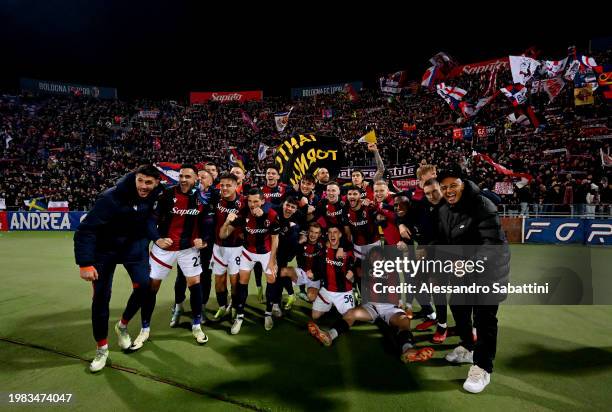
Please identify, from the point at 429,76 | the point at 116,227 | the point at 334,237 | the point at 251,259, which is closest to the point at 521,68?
the point at 429,76

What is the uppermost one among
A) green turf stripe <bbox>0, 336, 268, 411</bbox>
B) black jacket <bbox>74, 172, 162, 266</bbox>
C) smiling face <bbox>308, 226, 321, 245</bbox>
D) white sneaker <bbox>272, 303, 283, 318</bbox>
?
black jacket <bbox>74, 172, 162, 266</bbox>

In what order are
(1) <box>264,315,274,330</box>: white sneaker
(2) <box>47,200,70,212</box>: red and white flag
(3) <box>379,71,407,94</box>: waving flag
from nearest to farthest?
(1) <box>264,315,274,330</box>: white sneaker → (2) <box>47,200,70,212</box>: red and white flag → (3) <box>379,71,407,94</box>: waving flag

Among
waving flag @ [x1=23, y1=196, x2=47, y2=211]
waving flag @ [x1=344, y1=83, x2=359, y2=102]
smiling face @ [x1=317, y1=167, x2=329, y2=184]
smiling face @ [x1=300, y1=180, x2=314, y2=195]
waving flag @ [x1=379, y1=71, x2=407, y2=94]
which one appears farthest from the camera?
waving flag @ [x1=344, y1=83, x2=359, y2=102]

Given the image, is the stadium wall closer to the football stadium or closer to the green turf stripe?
the football stadium

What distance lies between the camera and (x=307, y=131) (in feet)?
117

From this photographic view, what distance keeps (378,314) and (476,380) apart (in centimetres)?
165

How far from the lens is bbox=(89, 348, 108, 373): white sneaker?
3670 mm

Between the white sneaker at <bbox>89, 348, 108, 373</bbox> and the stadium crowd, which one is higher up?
the stadium crowd

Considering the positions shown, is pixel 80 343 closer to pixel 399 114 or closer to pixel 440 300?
pixel 440 300

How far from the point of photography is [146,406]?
3.06m

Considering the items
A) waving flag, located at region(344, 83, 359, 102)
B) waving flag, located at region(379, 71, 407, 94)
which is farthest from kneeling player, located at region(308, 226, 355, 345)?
waving flag, located at region(344, 83, 359, 102)

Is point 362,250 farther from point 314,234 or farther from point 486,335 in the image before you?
point 486,335

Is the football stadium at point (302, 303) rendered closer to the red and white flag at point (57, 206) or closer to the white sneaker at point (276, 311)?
the white sneaker at point (276, 311)

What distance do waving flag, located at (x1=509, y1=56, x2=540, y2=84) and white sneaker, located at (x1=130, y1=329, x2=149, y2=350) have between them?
21911 mm
